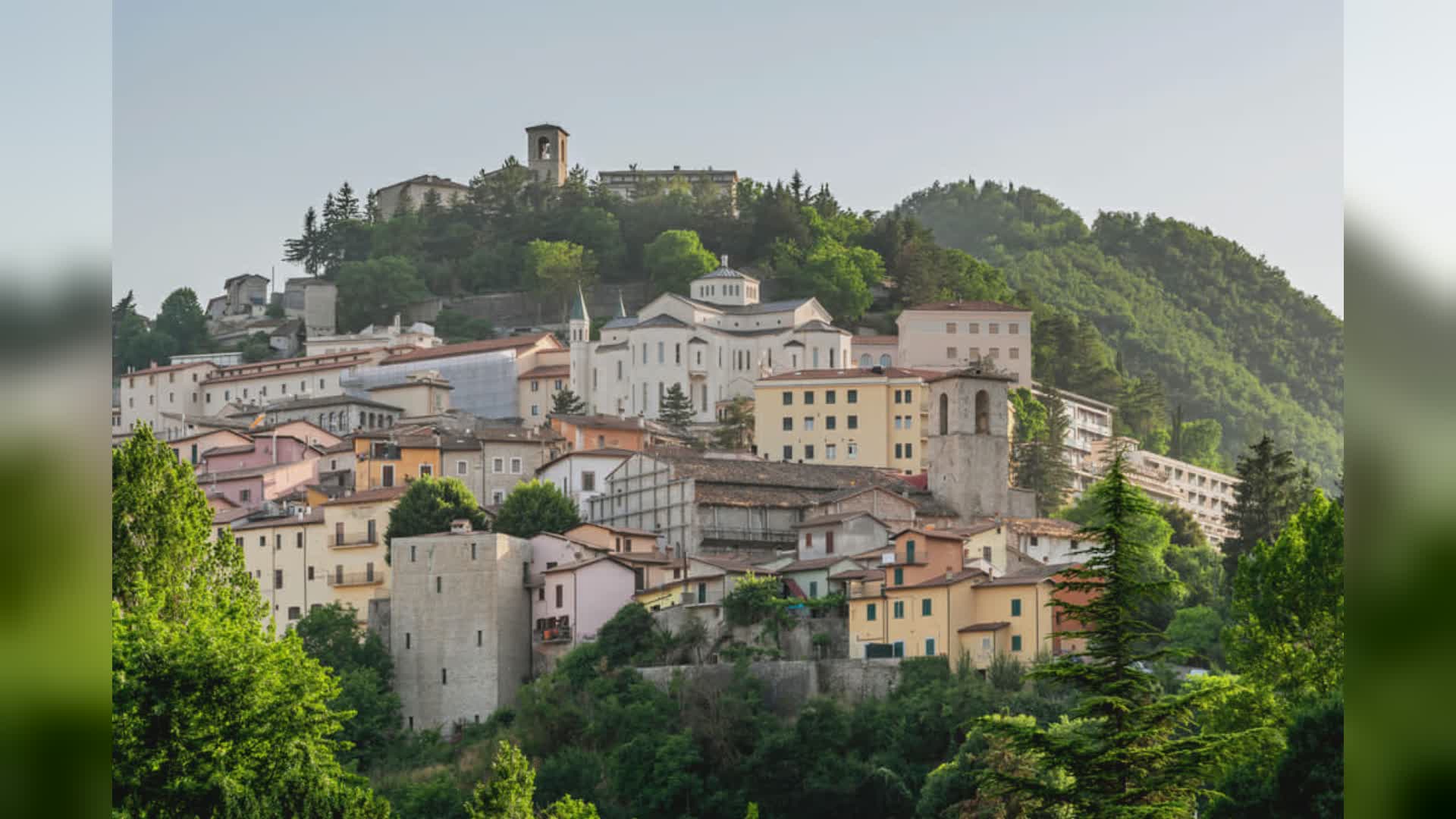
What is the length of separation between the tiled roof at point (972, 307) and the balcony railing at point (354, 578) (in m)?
27.7

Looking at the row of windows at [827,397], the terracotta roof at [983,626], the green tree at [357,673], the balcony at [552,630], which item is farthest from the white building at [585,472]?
the terracotta roof at [983,626]

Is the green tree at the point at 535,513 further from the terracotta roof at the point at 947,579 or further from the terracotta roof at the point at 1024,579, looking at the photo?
the terracotta roof at the point at 1024,579

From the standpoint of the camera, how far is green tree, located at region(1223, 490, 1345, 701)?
29281 mm

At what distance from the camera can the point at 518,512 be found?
5038cm

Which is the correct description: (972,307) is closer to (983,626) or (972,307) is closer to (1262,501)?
(1262,501)

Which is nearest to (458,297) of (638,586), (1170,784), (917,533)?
(638,586)

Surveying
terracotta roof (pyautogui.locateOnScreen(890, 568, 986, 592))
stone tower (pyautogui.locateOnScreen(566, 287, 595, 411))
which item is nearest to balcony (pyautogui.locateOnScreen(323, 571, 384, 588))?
terracotta roof (pyautogui.locateOnScreen(890, 568, 986, 592))

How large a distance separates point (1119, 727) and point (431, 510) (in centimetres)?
3807

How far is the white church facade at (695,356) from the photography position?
6856 centimetres

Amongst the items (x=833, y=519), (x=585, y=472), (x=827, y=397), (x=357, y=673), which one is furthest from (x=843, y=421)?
(x=357, y=673)

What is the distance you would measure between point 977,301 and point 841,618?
3407 cm

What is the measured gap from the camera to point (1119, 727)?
13.6 metres

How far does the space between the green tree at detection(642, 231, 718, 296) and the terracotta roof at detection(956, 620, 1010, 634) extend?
44.4 m

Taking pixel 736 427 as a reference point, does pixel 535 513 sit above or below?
below
